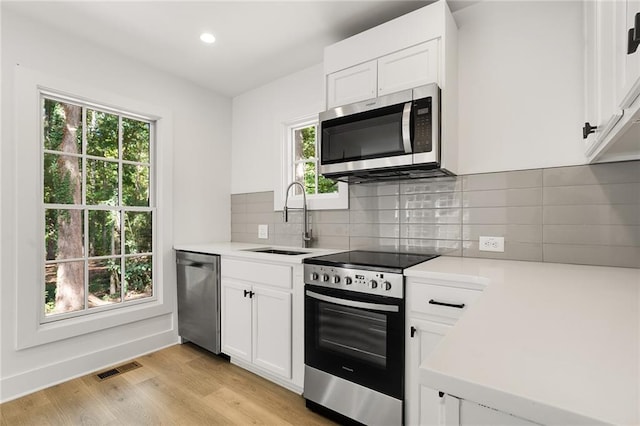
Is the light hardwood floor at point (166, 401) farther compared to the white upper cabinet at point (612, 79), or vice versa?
the light hardwood floor at point (166, 401)

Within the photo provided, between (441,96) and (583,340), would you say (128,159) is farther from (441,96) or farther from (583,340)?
(583,340)

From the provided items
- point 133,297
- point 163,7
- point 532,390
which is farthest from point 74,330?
point 532,390

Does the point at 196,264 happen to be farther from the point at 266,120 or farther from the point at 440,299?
the point at 440,299

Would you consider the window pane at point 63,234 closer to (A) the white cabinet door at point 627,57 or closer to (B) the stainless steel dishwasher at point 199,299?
(B) the stainless steel dishwasher at point 199,299

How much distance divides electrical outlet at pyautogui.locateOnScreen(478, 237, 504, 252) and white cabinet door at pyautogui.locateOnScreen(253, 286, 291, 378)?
1262mm

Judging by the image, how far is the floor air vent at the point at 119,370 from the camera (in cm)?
233

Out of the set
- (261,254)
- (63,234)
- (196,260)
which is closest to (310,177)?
(261,254)

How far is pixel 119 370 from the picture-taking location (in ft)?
7.93

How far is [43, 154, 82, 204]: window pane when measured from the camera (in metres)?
2.27

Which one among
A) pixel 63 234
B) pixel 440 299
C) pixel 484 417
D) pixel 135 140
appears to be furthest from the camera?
pixel 135 140

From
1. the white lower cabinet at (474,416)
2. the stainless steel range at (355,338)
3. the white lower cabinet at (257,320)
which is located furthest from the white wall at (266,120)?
the white lower cabinet at (474,416)

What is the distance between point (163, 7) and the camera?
2.03m

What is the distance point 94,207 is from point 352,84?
2208mm

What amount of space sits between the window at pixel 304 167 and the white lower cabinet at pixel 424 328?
132 centimetres
